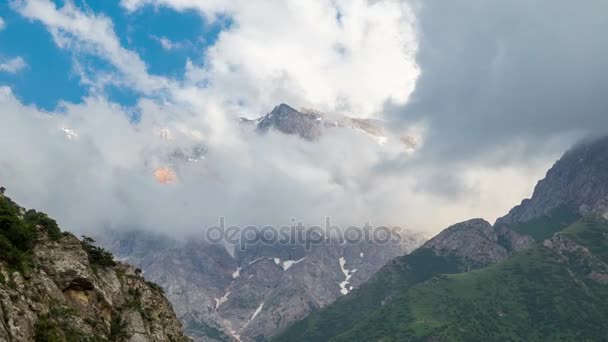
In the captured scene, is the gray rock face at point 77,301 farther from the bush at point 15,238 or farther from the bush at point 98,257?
the bush at point 15,238

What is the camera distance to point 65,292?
92.7 m

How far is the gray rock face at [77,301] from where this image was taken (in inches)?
Answer: 2970

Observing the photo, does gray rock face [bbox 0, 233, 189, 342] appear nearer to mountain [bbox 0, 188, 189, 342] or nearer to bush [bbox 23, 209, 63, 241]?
mountain [bbox 0, 188, 189, 342]

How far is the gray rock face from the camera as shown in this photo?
247 ft

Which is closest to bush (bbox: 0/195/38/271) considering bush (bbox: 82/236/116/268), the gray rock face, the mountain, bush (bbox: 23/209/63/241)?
the mountain

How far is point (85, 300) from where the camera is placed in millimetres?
94875

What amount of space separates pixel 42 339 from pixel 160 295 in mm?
48017

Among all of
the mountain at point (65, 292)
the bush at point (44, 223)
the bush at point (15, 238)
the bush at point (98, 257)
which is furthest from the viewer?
the bush at point (98, 257)

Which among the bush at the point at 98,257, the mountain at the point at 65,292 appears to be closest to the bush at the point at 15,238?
the mountain at the point at 65,292

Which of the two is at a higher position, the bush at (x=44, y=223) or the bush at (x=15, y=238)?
the bush at (x=44, y=223)

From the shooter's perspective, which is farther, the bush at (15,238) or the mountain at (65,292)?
the bush at (15,238)

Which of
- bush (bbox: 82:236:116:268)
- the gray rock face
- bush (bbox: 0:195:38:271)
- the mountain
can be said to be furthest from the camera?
bush (bbox: 82:236:116:268)

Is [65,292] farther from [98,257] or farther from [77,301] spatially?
[98,257]

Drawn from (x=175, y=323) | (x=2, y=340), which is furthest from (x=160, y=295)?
(x=2, y=340)
